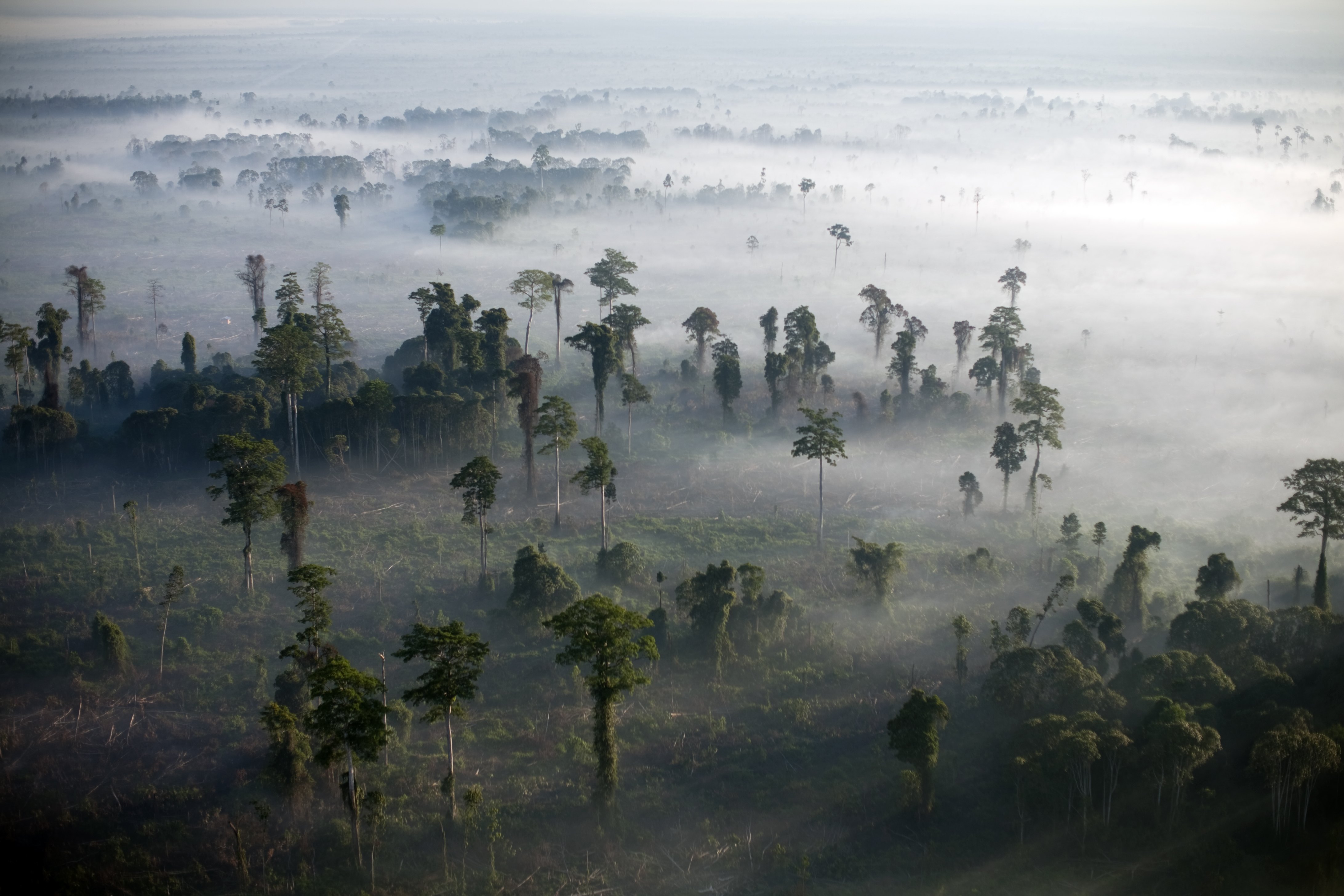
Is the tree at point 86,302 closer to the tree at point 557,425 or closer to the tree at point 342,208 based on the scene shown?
the tree at point 557,425

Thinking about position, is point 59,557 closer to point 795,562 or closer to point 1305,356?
point 795,562

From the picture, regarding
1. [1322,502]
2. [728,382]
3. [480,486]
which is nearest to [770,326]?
[728,382]

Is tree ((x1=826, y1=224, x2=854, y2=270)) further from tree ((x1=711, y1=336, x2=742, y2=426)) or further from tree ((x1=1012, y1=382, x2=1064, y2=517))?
tree ((x1=1012, y1=382, x2=1064, y2=517))

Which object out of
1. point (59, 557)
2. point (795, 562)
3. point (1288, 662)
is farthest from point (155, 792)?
point (1288, 662)

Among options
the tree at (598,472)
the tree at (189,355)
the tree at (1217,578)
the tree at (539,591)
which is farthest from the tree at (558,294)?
the tree at (1217,578)

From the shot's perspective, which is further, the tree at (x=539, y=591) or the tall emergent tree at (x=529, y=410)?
the tall emergent tree at (x=529, y=410)

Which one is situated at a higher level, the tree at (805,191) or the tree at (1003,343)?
the tree at (805,191)
